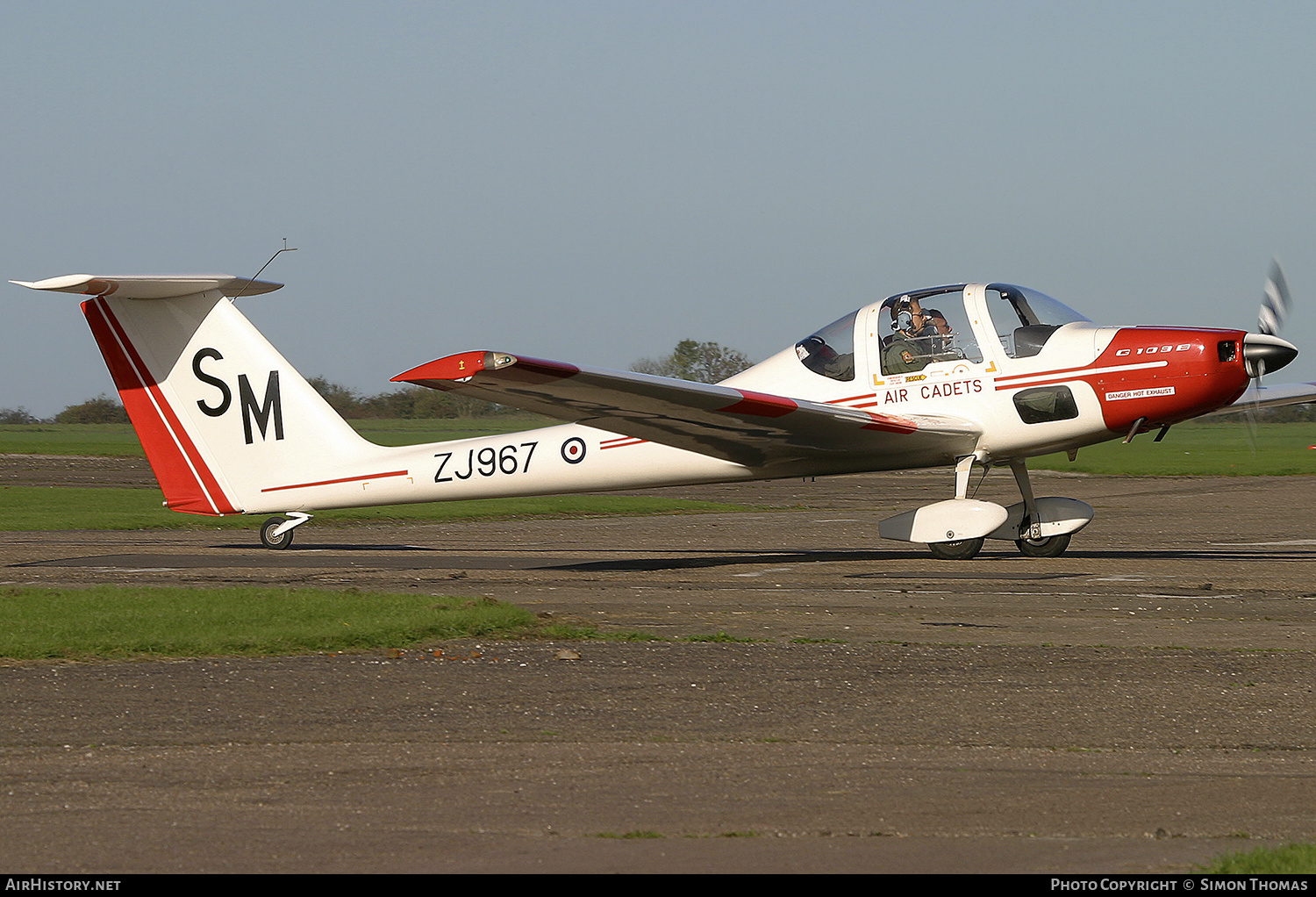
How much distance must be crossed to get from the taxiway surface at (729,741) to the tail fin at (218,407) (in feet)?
13.9

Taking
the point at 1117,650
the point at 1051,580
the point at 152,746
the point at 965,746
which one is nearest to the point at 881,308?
the point at 1051,580

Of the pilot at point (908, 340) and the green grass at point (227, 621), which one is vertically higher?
the pilot at point (908, 340)

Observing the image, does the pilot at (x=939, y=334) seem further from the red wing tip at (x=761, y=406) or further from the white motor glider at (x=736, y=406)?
the red wing tip at (x=761, y=406)

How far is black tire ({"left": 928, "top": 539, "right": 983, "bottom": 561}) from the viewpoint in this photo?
45.9 ft

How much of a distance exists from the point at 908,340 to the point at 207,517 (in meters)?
15.1

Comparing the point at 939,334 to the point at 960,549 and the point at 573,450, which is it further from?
the point at 573,450

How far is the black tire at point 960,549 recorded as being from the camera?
45.9ft

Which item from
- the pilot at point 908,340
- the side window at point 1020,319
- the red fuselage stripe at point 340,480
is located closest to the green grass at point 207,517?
the red fuselage stripe at point 340,480

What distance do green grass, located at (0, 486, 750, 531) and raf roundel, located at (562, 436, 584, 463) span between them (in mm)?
4577

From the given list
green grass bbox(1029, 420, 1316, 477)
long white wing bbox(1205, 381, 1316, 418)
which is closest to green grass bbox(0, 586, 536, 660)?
long white wing bbox(1205, 381, 1316, 418)

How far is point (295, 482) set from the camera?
1569 centimetres

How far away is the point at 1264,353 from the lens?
1270 centimetres

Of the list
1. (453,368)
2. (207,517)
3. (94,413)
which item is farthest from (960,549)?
(94,413)
